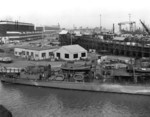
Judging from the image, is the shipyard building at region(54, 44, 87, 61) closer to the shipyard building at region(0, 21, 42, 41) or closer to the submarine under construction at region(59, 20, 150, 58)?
the submarine under construction at region(59, 20, 150, 58)

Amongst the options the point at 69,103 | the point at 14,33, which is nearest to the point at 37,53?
the point at 69,103

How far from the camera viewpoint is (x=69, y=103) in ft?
52.7

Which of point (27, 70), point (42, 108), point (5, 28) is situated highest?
point (5, 28)

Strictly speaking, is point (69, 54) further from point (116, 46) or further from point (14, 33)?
point (14, 33)

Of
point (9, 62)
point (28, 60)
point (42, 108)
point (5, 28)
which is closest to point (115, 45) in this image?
point (28, 60)

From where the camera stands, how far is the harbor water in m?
14.4

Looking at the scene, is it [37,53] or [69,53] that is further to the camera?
[37,53]

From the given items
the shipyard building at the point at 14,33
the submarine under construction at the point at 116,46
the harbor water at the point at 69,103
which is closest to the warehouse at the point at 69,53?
the submarine under construction at the point at 116,46

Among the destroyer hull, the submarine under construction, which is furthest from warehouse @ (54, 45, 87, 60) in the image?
the destroyer hull

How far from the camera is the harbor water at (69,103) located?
567 inches

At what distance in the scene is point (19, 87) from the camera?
1988 centimetres

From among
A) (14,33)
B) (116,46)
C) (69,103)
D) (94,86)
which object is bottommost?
(69,103)

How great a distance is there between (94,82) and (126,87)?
8.02ft

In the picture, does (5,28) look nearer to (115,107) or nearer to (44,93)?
(44,93)
